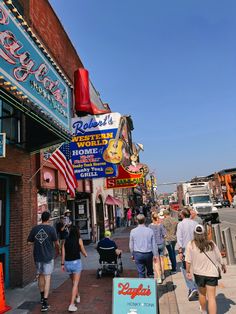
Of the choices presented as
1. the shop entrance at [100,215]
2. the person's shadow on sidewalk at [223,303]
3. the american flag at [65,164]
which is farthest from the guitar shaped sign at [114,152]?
the shop entrance at [100,215]

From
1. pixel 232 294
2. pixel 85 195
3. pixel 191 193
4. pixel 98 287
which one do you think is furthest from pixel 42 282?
pixel 191 193

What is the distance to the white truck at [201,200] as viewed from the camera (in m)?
24.3

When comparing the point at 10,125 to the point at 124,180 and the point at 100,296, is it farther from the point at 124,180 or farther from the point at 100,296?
the point at 124,180

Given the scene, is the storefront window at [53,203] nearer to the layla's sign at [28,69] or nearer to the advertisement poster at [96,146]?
the advertisement poster at [96,146]

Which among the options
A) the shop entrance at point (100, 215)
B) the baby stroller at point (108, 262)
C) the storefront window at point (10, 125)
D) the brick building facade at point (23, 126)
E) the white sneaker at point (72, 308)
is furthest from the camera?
the shop entrance at point (100, 215)

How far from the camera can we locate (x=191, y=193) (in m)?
27.4

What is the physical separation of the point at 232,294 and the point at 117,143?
236 inches

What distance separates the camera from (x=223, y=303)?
585 cm

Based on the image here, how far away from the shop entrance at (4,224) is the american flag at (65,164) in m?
2.10

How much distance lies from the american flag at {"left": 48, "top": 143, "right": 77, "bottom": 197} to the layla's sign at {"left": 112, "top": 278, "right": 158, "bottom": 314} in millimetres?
6017

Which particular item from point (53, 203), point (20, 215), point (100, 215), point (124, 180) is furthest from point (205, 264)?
point (100, 215)

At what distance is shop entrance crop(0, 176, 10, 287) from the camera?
25.6 ft

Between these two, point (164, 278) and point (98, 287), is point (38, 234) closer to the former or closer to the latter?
point (98, 287)

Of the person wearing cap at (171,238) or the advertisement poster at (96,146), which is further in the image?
the advertisement poster at (96,146)
